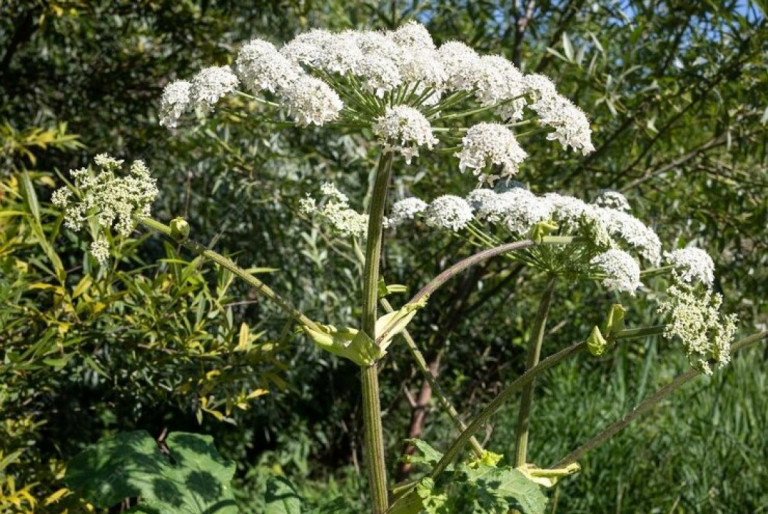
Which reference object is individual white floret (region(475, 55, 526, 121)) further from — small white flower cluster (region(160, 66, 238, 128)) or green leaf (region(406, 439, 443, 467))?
green leaf (region(406, 439, 443, 467))

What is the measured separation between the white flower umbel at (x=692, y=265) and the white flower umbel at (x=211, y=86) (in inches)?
42.8

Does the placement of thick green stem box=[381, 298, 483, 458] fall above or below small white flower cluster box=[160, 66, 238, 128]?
below

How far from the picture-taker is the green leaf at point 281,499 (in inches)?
112

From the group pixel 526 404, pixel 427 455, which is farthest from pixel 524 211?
pixel 427 455

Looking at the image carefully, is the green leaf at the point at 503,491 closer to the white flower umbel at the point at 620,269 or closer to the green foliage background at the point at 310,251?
the white flower umbel at the point at 620,269

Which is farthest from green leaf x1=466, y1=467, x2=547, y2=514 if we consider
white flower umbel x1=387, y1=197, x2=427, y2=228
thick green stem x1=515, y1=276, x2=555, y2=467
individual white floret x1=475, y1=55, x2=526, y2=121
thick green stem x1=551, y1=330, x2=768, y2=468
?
individual white floret x1=475, y1=55, x2=526, y2=121

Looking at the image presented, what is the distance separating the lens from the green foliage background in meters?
3.12

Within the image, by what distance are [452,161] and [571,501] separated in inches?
63.4

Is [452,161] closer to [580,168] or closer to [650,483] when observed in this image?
[580,168]

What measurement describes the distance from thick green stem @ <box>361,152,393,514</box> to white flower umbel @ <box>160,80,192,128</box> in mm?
439

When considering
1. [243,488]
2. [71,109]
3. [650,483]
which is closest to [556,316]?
[650,483]

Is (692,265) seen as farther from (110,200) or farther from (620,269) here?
(110,200)

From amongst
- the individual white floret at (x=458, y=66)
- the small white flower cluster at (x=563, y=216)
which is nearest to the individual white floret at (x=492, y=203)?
the small white flower cluster at (x=563, y=216)

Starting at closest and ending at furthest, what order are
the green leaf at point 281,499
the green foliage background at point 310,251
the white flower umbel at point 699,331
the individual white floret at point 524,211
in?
the white flower umbel at point 699,331
the individual white floret at point 524,211
the green leaf at point 281,499
the green foliage background at point 310,251
